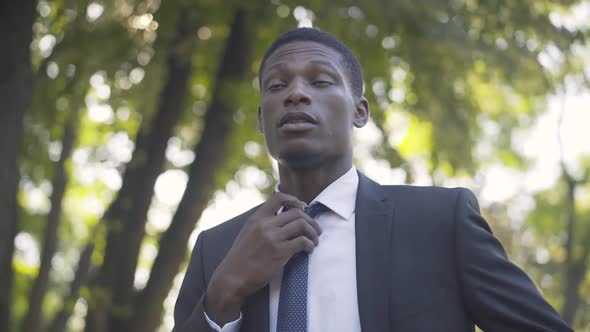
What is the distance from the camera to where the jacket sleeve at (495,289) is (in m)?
2.50

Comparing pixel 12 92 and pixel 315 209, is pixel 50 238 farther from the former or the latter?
pixel 315 209

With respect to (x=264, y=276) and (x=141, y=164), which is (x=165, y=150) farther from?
(x=264, y=276)

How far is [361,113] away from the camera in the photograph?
11.3ft

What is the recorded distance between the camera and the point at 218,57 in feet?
29.9

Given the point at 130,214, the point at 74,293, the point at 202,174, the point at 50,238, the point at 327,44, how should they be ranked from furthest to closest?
the point at 50,238, the point at 74,293, the point at 202,174, the point at 130,214, the point at 327,44

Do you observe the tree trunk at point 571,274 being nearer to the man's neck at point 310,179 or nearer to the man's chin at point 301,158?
the man's neck at point 310,179

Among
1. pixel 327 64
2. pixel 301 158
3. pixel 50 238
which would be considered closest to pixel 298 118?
pixel 301 158

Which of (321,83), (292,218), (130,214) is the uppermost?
(321,83)

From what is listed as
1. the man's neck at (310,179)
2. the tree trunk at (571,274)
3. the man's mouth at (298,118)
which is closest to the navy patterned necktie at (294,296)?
the man's neck at (310,179)

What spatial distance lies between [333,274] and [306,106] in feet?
2.38

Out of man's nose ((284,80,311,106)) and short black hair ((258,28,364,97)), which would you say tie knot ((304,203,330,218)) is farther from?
short black hair ((258,28,364,97))

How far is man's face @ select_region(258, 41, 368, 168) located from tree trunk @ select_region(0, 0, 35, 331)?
3184 millimetres

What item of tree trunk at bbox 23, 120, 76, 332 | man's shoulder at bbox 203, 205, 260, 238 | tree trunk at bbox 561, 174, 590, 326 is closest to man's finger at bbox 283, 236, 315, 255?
man's shoulder at bbox 203, 205, 260, 238

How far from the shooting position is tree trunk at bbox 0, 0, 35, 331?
5711 millimetres
